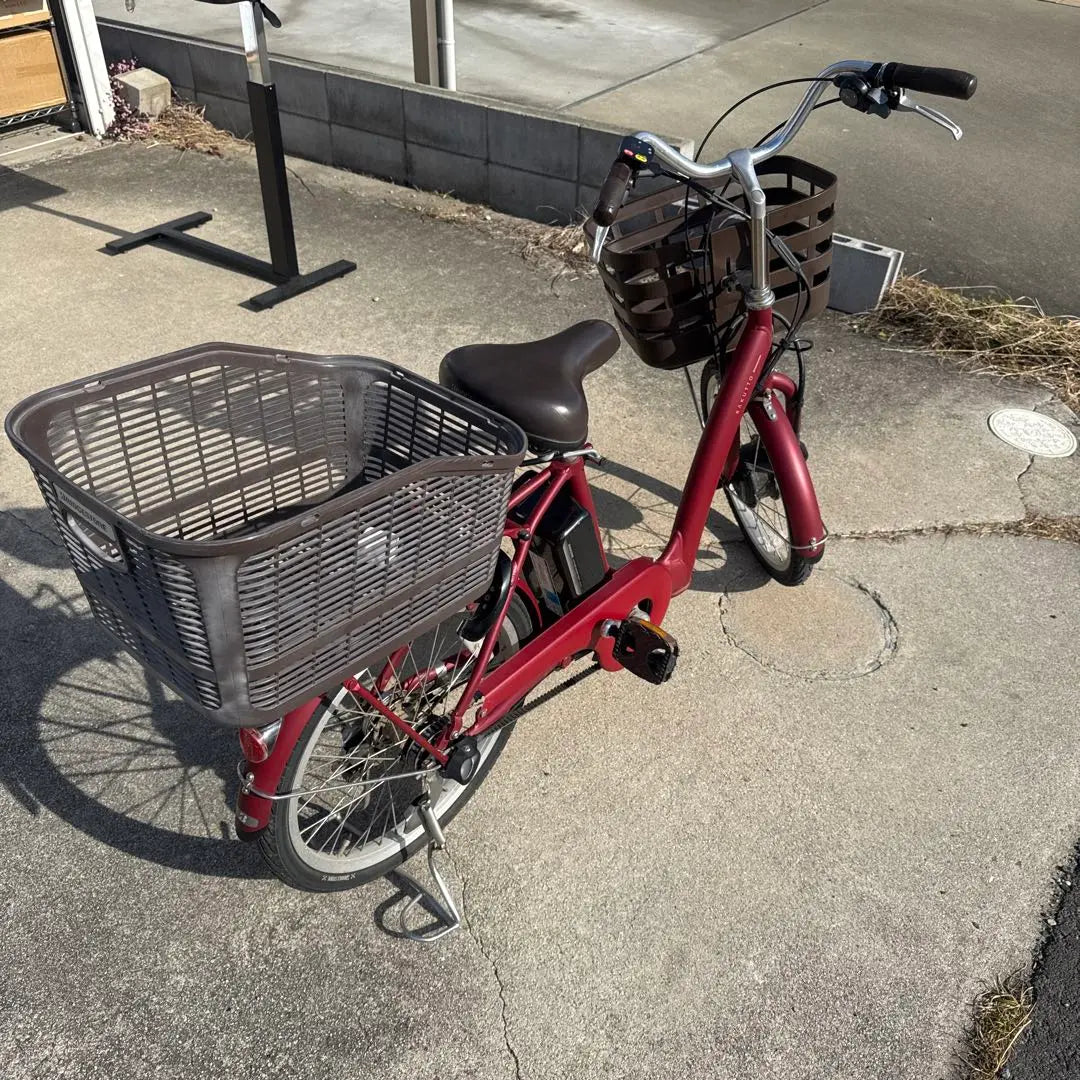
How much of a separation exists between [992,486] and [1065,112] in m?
4.89

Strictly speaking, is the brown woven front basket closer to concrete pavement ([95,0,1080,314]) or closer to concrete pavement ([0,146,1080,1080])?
concrete pavement ([0,146,1080,1080])

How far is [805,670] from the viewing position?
3092mm

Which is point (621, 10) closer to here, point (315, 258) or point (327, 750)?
point (315, 258)

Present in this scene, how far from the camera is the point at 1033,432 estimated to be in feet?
13.7

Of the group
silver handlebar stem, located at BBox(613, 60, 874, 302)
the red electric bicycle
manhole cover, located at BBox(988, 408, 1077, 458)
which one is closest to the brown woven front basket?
the red electric bicycle

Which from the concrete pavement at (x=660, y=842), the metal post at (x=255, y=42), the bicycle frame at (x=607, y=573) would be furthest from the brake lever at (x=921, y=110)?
the metal post at (x=255, y=42)

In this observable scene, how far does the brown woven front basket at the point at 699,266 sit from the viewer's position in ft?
8.70

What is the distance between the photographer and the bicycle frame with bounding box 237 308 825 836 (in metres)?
2.11

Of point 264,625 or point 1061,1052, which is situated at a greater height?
point 264,625

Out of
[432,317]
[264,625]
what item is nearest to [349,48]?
[432,317]

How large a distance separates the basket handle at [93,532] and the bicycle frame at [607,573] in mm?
482

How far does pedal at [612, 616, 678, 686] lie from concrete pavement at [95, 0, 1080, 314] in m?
3.42

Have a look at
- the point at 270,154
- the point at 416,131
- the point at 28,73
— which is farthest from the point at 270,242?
the point at 28,73

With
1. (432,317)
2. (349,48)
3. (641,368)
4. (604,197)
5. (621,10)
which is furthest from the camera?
(621,10)
